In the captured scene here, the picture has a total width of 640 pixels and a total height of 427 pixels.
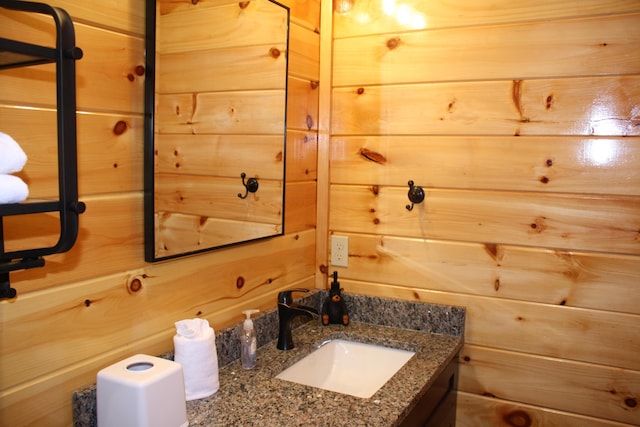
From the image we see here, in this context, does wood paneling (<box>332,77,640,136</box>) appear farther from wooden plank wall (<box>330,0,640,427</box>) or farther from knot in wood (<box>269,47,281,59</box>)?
knot in wood (<box>269,47,281,59</box>)

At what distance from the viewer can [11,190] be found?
2.58ft

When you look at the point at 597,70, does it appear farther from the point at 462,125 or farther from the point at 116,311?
the point at 116,311

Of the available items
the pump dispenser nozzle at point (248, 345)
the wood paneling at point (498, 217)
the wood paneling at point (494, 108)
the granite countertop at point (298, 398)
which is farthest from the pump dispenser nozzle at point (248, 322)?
the wood paneling at point (494, 108)

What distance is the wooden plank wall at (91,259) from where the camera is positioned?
3.32 ft

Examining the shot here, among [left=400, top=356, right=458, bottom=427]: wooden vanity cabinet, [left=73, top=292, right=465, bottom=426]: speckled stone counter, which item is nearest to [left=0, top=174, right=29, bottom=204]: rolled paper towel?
[left=73, top=292, right=465, bottom=426]: speckled stone counter

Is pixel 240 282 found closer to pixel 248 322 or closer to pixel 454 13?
pixel 248 322

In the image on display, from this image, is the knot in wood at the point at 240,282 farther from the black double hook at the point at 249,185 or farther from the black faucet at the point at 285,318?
the black double hook at the point at 249,185

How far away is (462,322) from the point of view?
180cm

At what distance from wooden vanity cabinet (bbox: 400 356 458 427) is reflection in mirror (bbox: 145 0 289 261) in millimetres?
701

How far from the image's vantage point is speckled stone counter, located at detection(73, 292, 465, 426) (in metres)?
1.22

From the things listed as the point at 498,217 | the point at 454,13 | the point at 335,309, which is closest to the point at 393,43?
the point at 454,13

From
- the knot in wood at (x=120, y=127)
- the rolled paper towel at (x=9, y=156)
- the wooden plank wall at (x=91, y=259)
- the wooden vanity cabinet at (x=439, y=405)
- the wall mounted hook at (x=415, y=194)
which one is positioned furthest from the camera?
the wall mounted hook at (x=415, y=194)

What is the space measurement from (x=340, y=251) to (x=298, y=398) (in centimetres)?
76

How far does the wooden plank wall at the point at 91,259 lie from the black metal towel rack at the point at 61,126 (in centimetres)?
11
